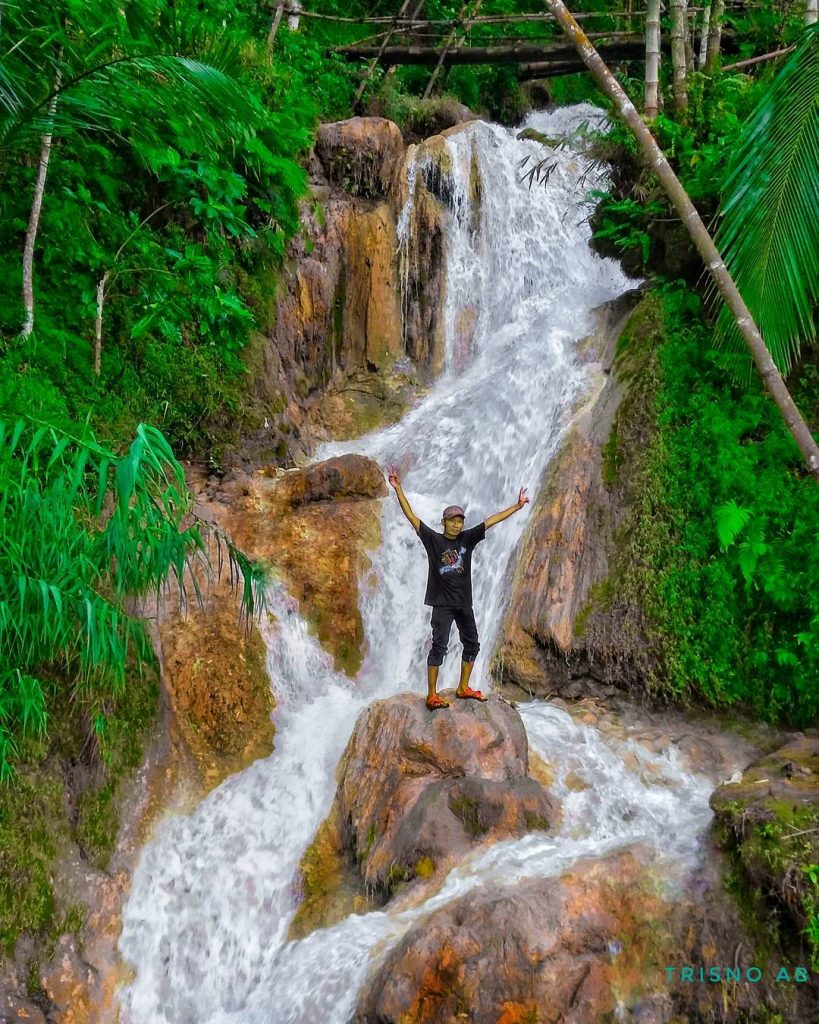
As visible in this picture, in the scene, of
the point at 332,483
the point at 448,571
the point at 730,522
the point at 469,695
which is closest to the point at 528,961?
the point at 469,695

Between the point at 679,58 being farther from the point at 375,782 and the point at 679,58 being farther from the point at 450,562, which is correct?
the point at 375,782

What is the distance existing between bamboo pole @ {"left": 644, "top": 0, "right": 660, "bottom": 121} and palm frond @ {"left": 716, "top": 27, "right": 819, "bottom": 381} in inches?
117

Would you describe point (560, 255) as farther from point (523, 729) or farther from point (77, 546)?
point (77, 546)

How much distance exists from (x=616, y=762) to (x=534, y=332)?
6.45 m

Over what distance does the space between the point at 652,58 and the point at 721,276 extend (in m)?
3.80

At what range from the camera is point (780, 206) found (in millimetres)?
4297

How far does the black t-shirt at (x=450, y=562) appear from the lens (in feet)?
15.8

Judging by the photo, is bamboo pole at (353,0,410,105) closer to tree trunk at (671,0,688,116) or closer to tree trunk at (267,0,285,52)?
tree trunk at (267,0,285,52)

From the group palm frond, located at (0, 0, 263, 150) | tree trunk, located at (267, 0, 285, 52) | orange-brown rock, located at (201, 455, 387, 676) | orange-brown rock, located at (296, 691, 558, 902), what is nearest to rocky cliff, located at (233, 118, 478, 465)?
orange-brown rock, located at (201, 455, 387, 676)

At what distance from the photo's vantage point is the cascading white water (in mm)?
4188

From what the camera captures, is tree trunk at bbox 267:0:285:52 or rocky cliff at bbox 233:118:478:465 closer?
rocky cliff at bbox 233:118:478:465

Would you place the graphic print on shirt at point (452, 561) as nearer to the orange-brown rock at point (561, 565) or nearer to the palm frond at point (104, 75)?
the orange-brown rock at point (561, 565)

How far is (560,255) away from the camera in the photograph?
38.8 ft

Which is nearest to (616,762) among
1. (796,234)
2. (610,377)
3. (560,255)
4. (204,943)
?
(204,943)
